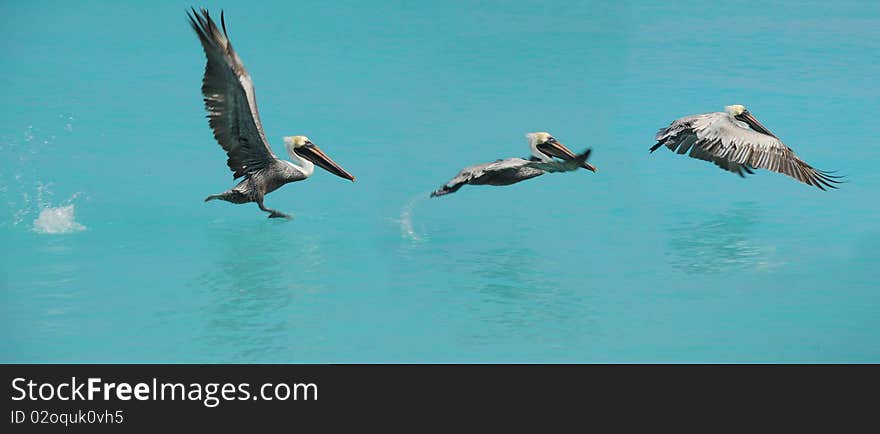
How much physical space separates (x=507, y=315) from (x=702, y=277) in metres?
2.38

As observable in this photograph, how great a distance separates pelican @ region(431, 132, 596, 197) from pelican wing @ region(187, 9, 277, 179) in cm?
194

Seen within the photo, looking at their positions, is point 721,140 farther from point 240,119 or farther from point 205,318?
point 205,318

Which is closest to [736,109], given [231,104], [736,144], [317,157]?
[736,144]

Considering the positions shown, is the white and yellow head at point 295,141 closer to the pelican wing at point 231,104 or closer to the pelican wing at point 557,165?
the pelican wing at point 231,104

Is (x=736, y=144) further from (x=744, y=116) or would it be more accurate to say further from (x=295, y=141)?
(x=295, y=141)

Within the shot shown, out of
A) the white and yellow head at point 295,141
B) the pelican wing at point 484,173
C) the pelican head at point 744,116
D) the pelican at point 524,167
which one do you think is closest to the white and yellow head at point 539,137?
the pelican at point 524,167

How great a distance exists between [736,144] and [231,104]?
5.82 metres

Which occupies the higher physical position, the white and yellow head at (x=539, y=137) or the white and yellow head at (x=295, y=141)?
the white and yellow head at (x=295, y=141)

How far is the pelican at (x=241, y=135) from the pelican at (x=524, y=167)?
1.38m

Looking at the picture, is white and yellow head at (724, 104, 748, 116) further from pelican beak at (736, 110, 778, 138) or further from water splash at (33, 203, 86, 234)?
water splash at (33, 203, 86, 234)

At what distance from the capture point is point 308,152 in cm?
1492

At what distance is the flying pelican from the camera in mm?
15648

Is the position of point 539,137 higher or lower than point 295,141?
lower

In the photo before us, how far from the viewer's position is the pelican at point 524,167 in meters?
14.0
